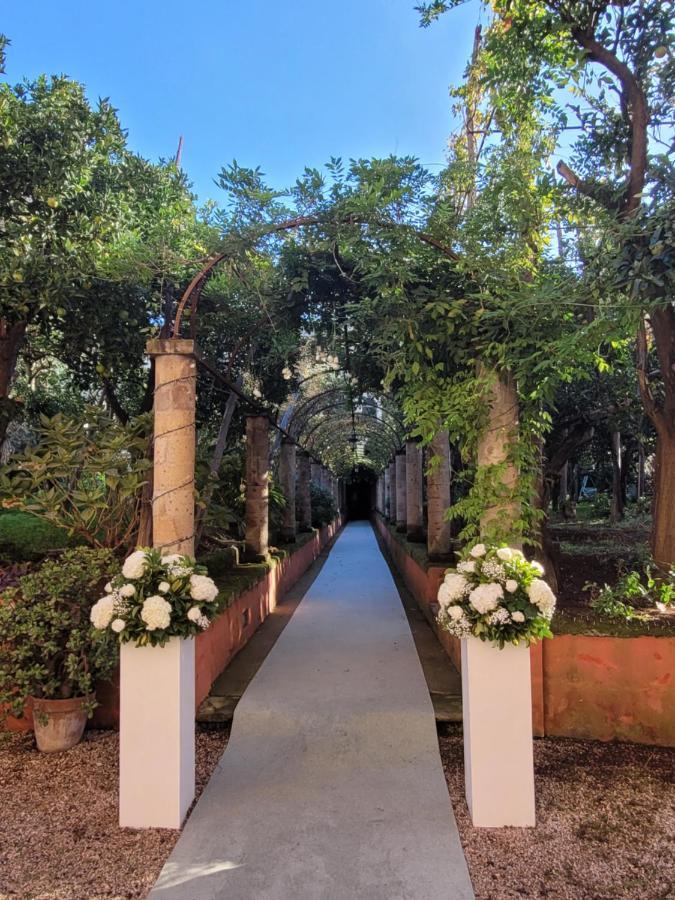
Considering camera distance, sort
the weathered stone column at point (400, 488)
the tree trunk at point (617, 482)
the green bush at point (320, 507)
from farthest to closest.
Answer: the green bush at point (320, 507), the weathered stone column at point (400, 488), the tree trunk at point (617, 482)

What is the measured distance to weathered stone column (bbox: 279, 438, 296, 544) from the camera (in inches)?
378

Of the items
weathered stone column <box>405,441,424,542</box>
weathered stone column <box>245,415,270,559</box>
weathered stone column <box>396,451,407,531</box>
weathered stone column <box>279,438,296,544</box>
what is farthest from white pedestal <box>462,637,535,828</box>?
weathered stone column <box>396,451,407,531</box>

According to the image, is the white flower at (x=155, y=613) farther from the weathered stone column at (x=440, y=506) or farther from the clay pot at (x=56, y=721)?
the weathered stone column at (x=440, y=506)

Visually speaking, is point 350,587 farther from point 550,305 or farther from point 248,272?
point 550,305

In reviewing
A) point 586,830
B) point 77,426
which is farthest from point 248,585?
point 586,830

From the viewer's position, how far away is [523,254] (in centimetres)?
395

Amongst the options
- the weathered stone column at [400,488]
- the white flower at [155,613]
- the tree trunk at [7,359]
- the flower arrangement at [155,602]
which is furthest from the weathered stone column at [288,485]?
the white flower at [155,613]

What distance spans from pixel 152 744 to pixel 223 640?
1903 mm

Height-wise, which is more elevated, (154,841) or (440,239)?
(440,239)

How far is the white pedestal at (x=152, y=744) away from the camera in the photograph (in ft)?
8.36

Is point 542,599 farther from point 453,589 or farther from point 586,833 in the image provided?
point 586,833

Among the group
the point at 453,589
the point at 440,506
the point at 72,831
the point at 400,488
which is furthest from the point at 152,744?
the point at 400,488

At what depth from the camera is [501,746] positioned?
2.53 metres

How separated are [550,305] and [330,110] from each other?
14.2ft
